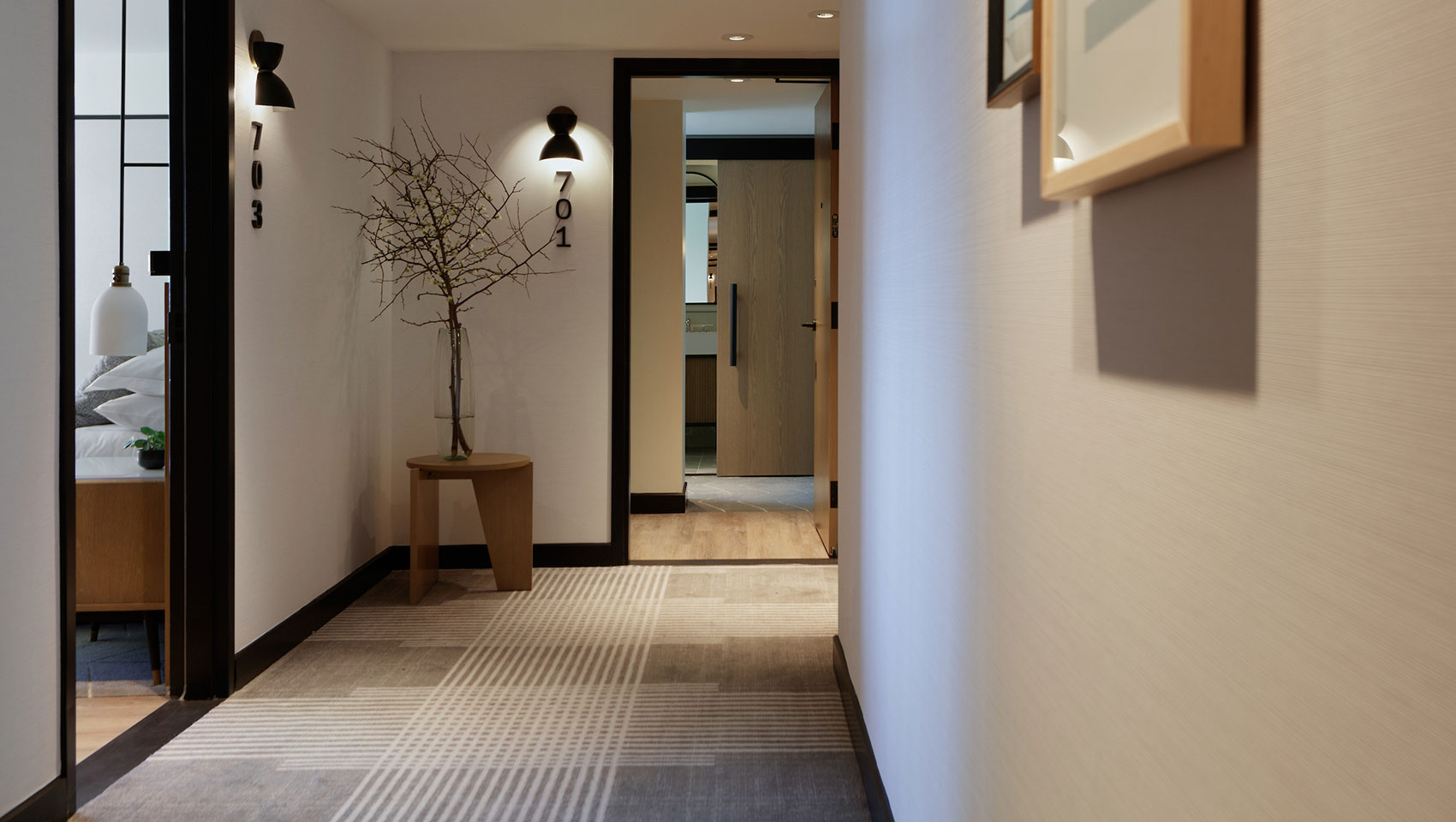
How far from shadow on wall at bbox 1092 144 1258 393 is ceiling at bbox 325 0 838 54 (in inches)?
130

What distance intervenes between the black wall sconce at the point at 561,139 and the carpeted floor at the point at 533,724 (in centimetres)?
184

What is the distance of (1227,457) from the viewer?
2.01 ft

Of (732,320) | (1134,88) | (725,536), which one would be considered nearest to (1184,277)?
(1134,88)

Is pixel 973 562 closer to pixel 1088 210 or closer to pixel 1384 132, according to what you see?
pixel 1088 210

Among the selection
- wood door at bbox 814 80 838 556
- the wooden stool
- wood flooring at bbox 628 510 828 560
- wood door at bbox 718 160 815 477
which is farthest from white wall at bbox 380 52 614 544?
wood door at bbox 718 160 815 477

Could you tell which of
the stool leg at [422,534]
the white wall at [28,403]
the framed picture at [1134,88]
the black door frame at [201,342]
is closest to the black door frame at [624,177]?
the stool leg at [422,534]

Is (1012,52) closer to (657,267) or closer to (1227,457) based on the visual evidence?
(1227,457)

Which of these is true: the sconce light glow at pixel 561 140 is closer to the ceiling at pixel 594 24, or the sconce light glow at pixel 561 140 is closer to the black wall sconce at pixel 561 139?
the black wall sconce at pixel 561 139

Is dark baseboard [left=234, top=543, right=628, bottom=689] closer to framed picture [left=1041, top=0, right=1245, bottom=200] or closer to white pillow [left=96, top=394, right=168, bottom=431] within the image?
white pillow [left=96, top=394, right=168, bottom=431]

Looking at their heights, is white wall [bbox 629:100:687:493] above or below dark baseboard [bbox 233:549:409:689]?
above

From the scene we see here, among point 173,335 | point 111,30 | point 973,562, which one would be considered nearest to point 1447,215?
point 973,562

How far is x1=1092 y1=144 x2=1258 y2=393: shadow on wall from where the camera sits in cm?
59

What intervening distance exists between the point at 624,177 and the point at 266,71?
1717mm

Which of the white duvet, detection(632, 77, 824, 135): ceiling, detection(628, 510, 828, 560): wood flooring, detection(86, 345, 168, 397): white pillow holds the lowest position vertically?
detection(628, 510, 828, 560): wood flooring
